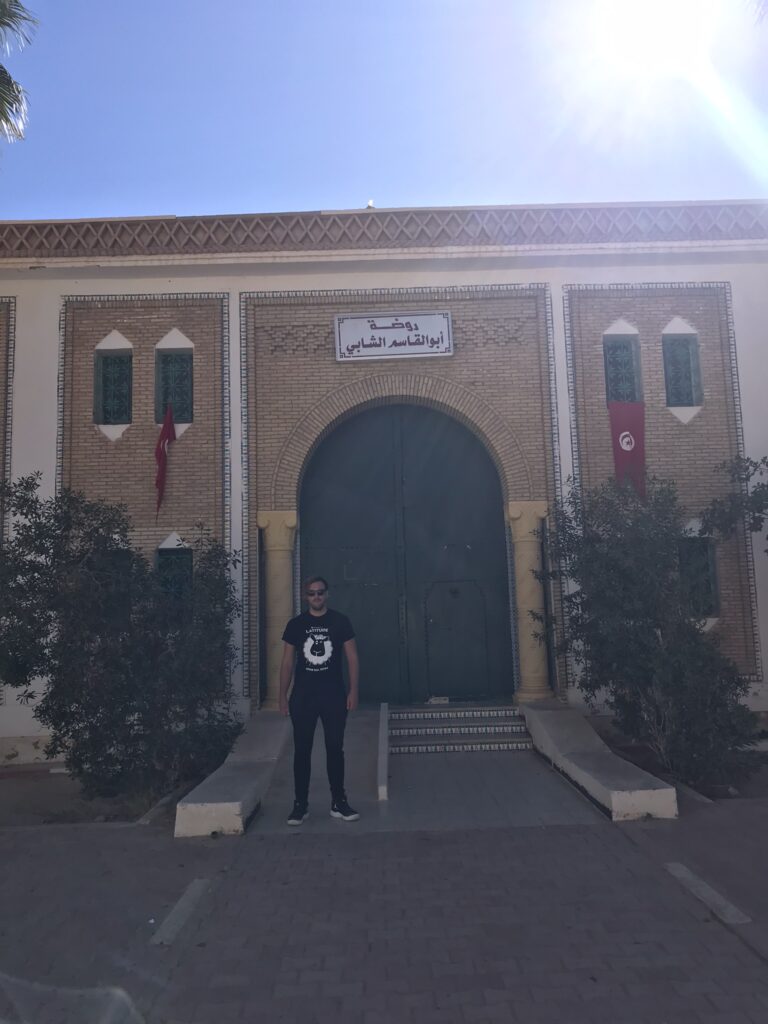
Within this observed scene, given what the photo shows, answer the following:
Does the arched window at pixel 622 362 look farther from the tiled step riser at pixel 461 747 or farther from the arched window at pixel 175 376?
the arched window at pixel 175 376

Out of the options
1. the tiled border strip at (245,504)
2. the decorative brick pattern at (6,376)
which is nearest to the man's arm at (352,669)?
the tiled border strip at (245,504)

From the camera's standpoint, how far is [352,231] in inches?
418

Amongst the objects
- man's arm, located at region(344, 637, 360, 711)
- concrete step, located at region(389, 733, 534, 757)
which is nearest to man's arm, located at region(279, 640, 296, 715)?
man's arm, located at region(344, 637, 360, 711)

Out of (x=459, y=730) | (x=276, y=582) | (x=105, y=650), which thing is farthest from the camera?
(x=276, y=582)

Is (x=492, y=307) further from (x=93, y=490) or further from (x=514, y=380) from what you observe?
(x=93, y=490)

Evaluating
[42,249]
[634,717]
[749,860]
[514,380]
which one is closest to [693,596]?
[634,717]

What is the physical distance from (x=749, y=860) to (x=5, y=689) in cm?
834

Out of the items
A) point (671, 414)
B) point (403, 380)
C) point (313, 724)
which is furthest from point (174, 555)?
point (671, 414)

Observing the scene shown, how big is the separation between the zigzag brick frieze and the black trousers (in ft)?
20.2

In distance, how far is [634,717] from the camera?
8.18 m

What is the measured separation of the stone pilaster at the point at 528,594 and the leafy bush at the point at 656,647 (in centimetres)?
184

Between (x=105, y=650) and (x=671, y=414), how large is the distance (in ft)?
23.7

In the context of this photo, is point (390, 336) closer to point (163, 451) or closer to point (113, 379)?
point (163, 451)

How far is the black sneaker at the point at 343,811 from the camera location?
6.70m
